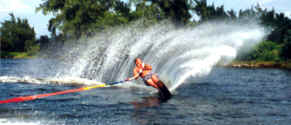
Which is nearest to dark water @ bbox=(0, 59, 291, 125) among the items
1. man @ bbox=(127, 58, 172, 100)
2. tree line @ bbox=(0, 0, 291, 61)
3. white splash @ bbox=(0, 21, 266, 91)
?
man @ bbox=(127, 58, 172, 100)

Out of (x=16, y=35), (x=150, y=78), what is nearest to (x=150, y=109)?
(x=150, y=78)

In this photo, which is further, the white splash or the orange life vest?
the white splash

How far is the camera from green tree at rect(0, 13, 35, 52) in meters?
119

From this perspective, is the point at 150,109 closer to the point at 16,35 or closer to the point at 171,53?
the point at 171,53

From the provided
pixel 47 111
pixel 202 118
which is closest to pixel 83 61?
pixel 47 111

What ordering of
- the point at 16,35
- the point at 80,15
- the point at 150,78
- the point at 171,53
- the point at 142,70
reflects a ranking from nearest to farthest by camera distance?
the point at 142,70 → the point at 150,78 → the point at 171,53 → the point at 80,15 → the point at 16,35

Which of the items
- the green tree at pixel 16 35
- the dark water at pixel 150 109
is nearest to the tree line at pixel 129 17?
the dark water at pixel 150 109

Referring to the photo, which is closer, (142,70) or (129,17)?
(142,70)

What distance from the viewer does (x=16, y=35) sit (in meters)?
125

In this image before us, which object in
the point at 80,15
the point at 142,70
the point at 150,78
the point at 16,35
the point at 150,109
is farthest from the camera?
the point at 16,35

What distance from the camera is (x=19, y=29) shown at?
126m

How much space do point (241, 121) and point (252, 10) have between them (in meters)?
69.2

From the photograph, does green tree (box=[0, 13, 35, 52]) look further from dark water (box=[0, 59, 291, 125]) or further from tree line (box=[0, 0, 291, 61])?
dark water (box=[0, 59, 291, 125])

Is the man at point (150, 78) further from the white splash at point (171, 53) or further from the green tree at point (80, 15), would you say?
the green tree at point (80, 15)
